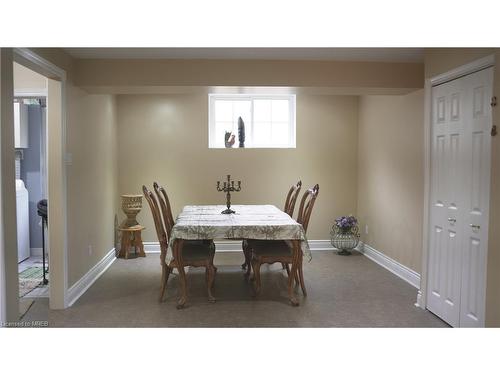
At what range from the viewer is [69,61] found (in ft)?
12.1

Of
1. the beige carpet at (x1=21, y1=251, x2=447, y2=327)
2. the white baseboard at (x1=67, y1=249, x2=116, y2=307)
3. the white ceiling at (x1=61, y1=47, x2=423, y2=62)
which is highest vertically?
the white ceiling at (x1=61, y1=47, x2=423, y2=62)

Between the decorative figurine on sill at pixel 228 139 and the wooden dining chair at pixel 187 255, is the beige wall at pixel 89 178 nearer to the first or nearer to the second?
the wooden dining chair at pixel 187 255

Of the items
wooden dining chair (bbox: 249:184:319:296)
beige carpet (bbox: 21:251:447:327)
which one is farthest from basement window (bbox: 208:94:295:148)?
wooden dining chair (bbox: 249:184:319:296)

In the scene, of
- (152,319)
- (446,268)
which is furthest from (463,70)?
(152,319)

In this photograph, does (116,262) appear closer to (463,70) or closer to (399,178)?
(399,178)

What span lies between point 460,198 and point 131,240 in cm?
413

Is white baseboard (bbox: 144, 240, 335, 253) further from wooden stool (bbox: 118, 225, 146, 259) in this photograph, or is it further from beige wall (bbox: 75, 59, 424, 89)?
beige wall (bbox: 75, 59, 424, 89)

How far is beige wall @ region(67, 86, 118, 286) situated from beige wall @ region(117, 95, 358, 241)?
361 mm

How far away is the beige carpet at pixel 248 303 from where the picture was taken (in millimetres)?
3309

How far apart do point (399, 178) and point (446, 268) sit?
1588 millimetres

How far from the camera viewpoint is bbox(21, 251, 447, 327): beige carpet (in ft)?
10.9

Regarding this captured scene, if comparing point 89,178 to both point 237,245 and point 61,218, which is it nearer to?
point 61,218

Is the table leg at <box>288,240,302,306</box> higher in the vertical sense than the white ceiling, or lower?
lower

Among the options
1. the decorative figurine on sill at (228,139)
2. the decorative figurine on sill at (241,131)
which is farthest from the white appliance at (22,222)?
the decorative figurine on sill at (241,131)
